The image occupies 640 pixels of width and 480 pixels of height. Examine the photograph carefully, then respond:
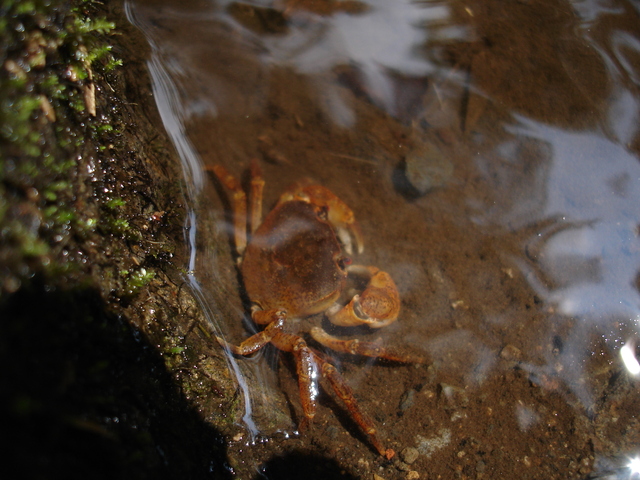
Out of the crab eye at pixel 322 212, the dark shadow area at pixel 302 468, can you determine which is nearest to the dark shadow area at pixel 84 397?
the dark shadow area at pixel 302 468

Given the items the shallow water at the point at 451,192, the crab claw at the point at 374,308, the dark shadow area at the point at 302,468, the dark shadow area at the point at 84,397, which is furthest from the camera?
the crab claw at the point at 374,308

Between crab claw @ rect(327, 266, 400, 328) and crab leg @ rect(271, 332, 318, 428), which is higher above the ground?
crab leg @ rect(271, 332, 318, 428)

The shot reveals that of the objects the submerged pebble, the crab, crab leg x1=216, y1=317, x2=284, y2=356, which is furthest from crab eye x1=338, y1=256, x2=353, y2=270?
the submerged pebble

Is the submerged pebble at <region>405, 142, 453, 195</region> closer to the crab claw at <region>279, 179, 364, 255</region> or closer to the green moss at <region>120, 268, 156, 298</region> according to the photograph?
the crab claw at <region>279, 179, 364, 255</region>

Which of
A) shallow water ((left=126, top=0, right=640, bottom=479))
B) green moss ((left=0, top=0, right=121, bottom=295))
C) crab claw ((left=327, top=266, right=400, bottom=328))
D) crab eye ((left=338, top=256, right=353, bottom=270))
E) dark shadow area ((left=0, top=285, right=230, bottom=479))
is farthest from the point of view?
crab eye ((left=338, top=256, right=353, bottom=270))

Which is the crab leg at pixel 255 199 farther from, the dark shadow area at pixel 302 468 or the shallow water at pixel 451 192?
the dark shadow area at pixel 302 468

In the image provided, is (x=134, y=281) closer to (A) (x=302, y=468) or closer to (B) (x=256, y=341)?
(B) (x=256, y=341)

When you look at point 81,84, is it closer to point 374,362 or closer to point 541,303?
point 374,362
